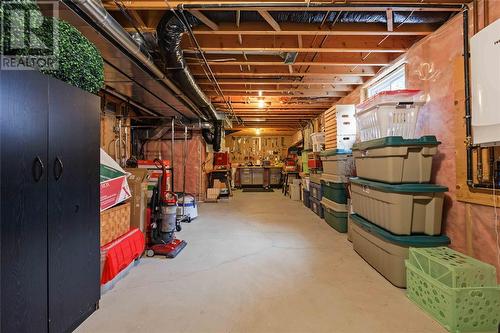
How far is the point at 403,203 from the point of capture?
2.23m

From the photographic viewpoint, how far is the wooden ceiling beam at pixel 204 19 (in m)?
2.35

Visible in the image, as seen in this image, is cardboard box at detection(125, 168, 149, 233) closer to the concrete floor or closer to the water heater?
the concrete floor

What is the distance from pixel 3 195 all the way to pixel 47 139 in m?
0.37

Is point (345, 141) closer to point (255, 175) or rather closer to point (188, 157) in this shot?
point (188, 157)

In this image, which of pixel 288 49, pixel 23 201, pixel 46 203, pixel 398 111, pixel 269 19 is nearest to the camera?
pixel 23 201

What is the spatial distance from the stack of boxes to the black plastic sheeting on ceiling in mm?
1282

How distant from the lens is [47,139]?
1368mm

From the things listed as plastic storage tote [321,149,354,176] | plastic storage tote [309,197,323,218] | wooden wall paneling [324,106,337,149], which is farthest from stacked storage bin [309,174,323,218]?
plastic storage tote [321,149,354,176]

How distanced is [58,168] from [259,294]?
1.74 m

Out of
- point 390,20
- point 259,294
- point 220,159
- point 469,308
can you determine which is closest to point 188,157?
point 220,159

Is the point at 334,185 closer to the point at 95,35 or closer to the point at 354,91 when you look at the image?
the point at 354,91

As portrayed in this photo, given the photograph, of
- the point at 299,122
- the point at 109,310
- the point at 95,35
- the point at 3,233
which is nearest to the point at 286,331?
the point at 109,310

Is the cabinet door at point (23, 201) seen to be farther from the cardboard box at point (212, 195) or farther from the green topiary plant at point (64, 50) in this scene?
the cardboard box at point (212, 195)

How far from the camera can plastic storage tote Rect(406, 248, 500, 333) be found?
1.58 meters
